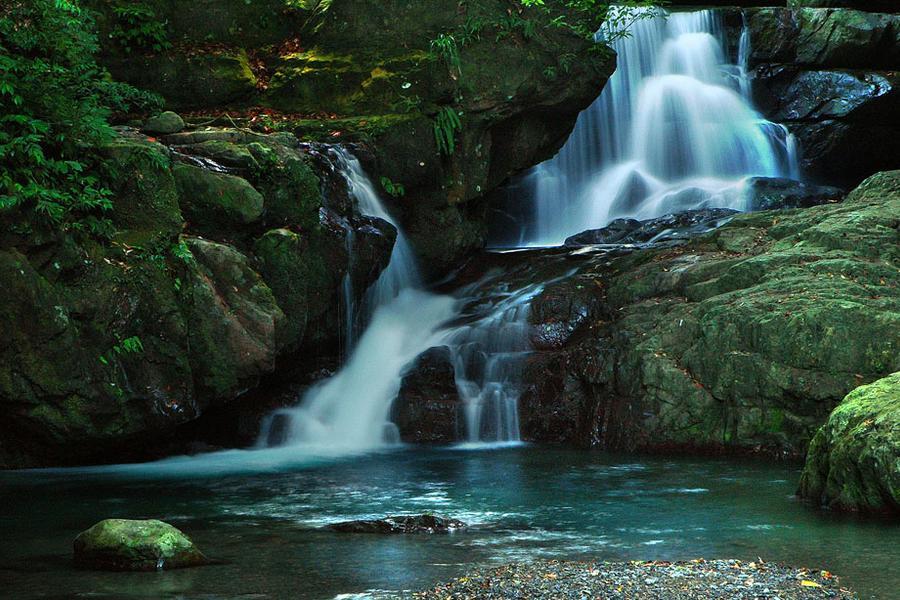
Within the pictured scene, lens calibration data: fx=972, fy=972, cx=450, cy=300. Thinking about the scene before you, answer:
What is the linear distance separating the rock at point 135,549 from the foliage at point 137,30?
961 cm

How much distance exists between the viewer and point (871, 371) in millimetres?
10469

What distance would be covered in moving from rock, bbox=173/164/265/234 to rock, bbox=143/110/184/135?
1.25m

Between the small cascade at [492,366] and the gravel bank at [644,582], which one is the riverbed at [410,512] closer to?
the gravel bank at [644,582]

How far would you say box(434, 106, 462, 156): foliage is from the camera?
14.3 m

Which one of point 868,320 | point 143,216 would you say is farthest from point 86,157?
point 868,320

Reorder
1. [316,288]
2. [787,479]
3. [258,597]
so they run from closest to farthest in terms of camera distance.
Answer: [258,597] < [787,479] < [316,288]

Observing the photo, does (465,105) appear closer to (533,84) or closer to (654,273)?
(533,84)

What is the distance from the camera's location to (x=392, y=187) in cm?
1399

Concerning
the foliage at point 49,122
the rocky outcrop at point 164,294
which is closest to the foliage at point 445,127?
the rocky outcrop at point 164,294

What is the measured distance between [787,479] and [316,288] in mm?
5878

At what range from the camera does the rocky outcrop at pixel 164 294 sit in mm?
9398

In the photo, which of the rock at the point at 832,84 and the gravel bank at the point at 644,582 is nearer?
the gravel bank at the point at 644,582

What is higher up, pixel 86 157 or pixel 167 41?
pixel 167 41

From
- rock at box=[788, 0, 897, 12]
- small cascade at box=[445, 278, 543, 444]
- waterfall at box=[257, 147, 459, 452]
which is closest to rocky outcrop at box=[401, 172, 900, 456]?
small cascade at box=[445, 278, 543, 444]
